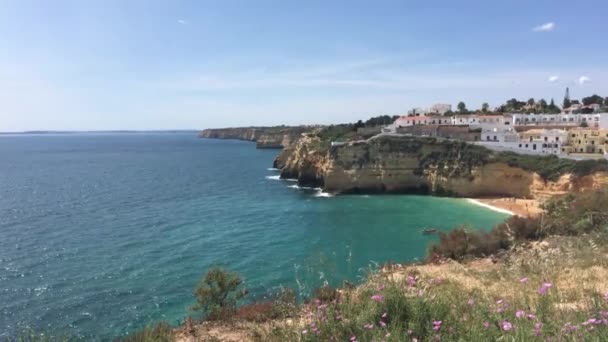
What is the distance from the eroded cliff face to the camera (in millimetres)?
41688

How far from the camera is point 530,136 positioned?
51500 mm

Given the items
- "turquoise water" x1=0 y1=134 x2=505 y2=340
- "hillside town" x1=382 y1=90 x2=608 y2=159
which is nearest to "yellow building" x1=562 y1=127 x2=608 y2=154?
"hillside town" x1=382 y1=90 x2=608 y2=159

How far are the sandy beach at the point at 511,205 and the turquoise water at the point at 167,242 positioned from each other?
6.13ft

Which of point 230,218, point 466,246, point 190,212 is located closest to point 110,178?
point 190,212

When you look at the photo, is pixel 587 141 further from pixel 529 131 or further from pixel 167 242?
pixel 167 242

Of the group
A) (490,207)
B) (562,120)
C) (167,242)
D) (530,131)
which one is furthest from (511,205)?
(562,120)

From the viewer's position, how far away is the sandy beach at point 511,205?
34272 mm

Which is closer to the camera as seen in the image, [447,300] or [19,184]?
[447,300]

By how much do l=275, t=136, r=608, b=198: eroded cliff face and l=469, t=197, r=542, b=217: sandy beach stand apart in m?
1.90

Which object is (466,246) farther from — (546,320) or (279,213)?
(279,213)

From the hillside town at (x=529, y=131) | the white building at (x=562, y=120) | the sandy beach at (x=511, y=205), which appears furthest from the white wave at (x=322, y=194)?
the white building at (x=562, y=120)

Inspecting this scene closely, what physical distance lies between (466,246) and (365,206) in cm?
2225

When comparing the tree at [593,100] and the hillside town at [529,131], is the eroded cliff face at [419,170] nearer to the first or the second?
the hillside town at [529,131]

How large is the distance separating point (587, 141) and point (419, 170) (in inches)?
802
